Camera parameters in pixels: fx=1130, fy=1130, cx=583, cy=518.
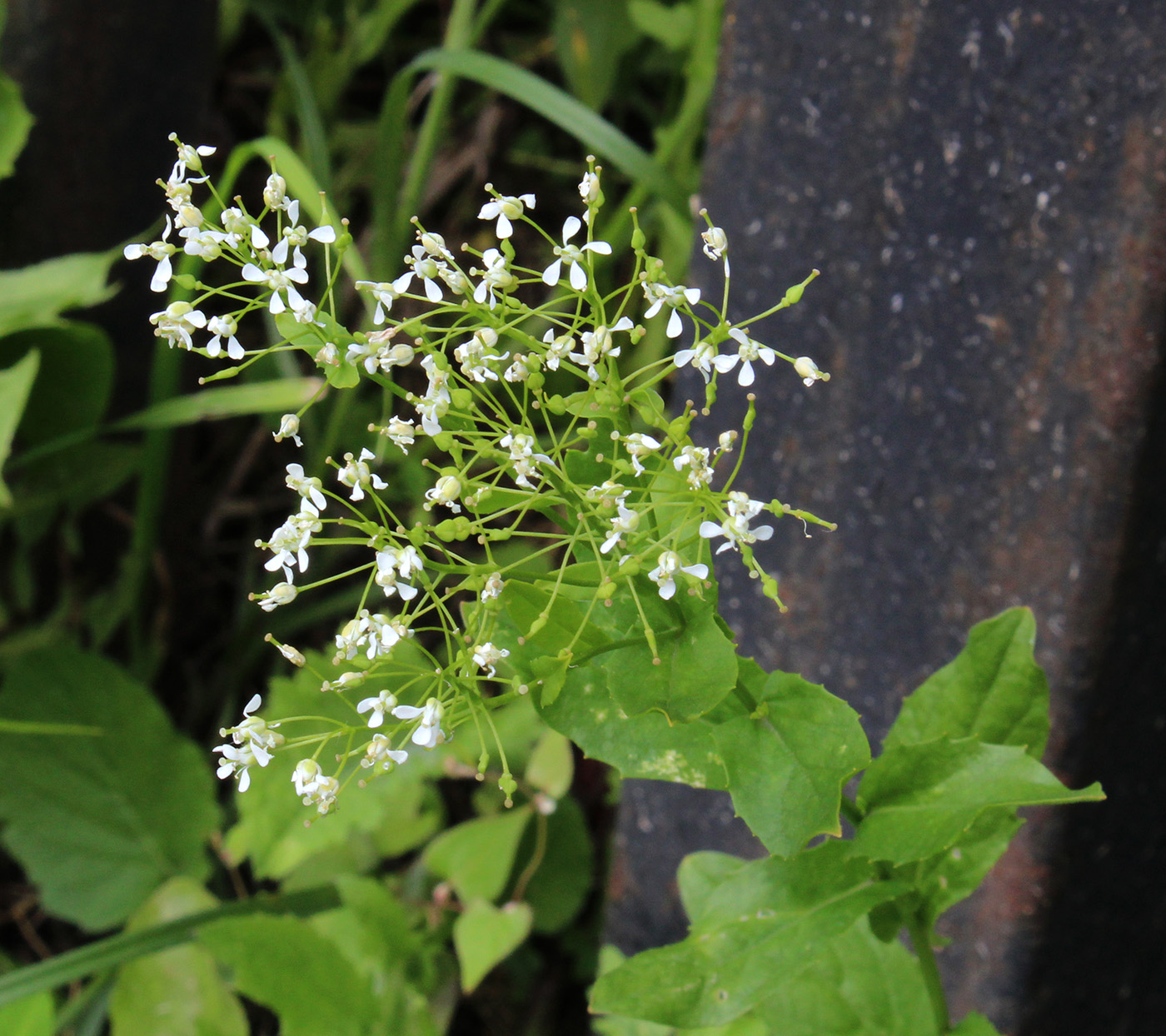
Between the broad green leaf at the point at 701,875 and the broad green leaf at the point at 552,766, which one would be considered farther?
the broad green leaf at the point at 552,766

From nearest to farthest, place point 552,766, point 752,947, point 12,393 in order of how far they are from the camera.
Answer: point 752,947
point 12,393
point 552,766

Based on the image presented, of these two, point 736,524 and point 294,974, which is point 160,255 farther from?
point 294,974

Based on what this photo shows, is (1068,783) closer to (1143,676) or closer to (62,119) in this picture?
(1143,676)

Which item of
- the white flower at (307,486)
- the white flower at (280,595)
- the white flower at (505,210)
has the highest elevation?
the white flower at (505,210)

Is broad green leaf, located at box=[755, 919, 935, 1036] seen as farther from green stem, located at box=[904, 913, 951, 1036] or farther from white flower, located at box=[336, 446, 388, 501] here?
white flower, located at box=[336, 446, 388, 501]

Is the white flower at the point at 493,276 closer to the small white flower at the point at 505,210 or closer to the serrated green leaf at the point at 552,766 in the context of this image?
the small white flower at the point at 505,210

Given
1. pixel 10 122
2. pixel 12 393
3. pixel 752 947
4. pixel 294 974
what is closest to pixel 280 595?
pixel 752 947

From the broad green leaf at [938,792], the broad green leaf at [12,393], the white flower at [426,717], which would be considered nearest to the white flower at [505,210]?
the white flower at [426,717]

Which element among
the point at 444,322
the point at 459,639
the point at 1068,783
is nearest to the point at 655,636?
the point at 459,639
